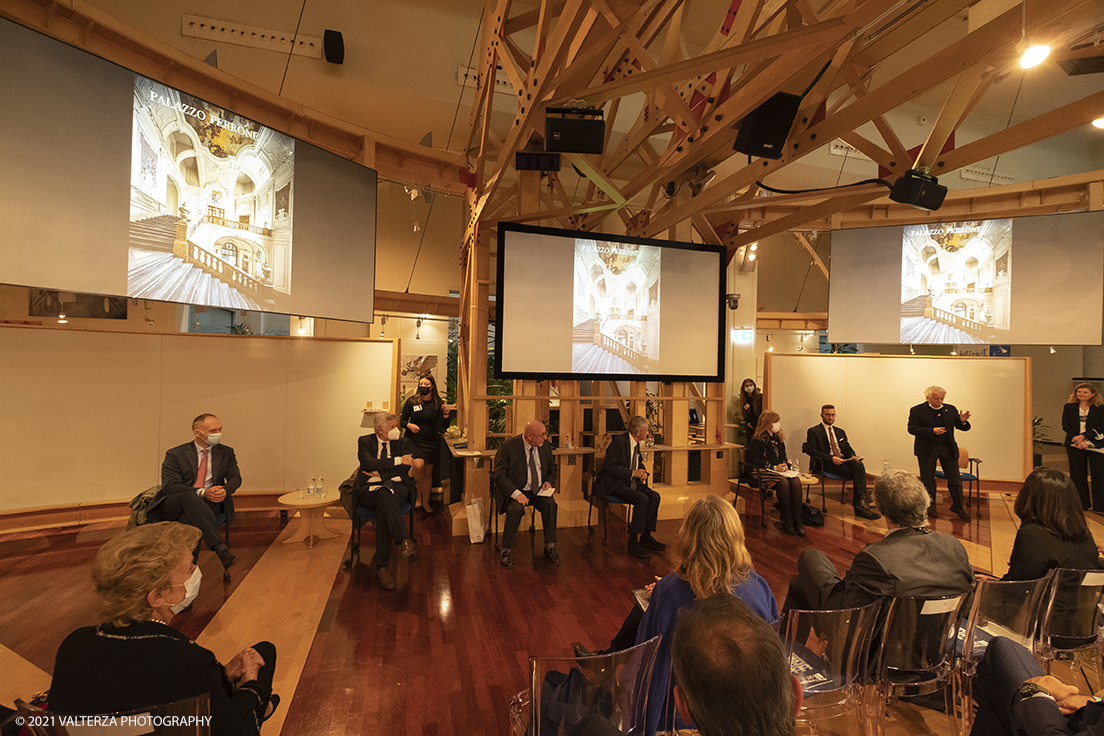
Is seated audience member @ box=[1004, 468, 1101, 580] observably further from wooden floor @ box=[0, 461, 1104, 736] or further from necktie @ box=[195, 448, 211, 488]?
necktie @ box=[195, 448, 211, 488]

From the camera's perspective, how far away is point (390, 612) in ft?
11.9

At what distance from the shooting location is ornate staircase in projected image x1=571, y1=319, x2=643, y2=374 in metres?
5.81

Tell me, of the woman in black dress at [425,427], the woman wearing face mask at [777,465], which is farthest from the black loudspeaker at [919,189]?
the woman in black dress at [425,427]

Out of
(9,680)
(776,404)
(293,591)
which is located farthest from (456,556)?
(776,404)

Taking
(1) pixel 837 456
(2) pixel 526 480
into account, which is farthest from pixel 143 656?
(1) pixel 837 456

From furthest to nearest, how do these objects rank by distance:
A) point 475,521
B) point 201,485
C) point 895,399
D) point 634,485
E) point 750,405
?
point 750,405, point 895,399, point 634,485, point 475,521, point 201,485

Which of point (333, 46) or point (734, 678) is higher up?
point (333, 46)

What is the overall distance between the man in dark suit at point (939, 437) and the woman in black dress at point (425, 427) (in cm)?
594

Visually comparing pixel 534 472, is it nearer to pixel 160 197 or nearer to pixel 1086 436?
pixel 160 197

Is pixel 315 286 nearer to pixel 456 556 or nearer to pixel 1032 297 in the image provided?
pixel 456 556

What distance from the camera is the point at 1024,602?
2.21m

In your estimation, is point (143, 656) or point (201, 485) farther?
point (201, 485)

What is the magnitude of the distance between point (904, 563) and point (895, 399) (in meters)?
6.51

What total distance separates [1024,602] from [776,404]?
5646mm
